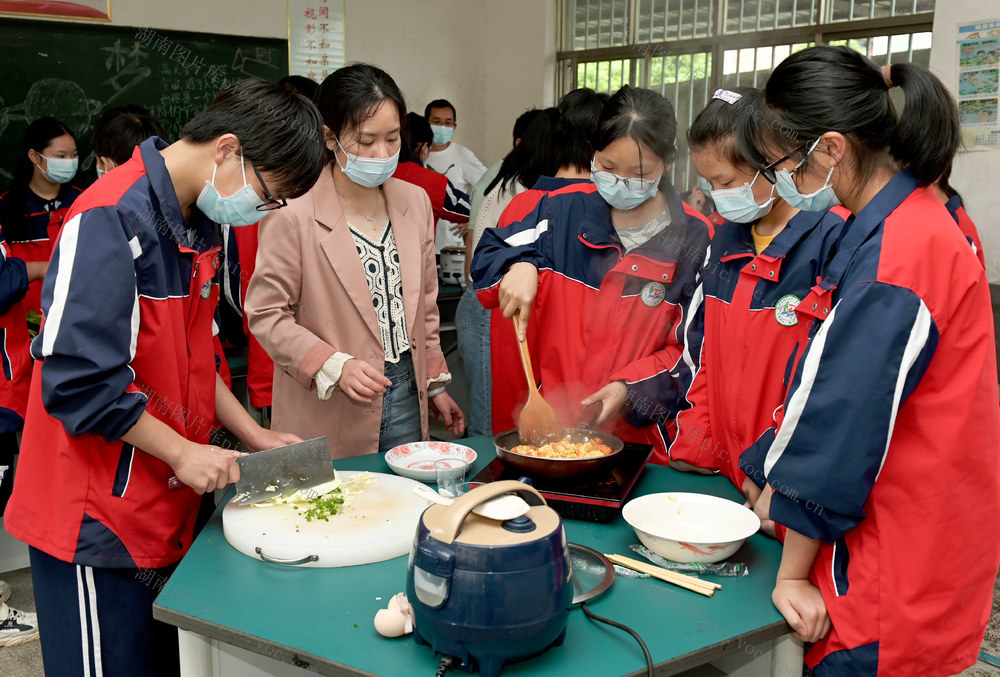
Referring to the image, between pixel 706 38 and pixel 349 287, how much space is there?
480 cm

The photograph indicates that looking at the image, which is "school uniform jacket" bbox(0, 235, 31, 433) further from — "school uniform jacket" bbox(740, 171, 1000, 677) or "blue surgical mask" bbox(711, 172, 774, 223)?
"school uniform jacket" bbox(740, 171, 1000, 677)

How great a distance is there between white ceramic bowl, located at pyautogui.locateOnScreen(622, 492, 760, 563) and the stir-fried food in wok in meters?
0.16

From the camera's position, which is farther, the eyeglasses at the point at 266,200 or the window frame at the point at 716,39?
the window frame at the point at 716,39

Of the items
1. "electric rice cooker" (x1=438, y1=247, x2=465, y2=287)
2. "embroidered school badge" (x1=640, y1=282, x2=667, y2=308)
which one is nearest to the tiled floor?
"embroidered school badge" (x1=640, y1=282, x2=667, y2=308)

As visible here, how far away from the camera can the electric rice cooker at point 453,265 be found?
4938mm

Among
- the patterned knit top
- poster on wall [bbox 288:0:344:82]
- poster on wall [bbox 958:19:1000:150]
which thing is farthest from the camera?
poster on wall [bbox 288:0:344:82]

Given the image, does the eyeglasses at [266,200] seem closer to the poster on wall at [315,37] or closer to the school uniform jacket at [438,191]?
the school uniform jacket at [438,191]

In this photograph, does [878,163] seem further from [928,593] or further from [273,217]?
[273,217]

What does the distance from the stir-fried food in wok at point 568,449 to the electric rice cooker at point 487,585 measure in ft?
1.77

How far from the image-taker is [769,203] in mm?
1885

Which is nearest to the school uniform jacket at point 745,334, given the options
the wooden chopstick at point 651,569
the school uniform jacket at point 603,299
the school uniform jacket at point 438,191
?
the school uniform jacket at point 603,299

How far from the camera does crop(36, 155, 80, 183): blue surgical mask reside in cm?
407

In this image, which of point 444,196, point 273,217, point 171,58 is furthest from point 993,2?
point 171,58

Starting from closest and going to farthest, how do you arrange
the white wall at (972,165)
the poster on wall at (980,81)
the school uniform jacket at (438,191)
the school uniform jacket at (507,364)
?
the school uniform jacket at (507,364) → the poster on wall at (980,81) → the white wall at (972,165) → the school uniform jacket at (438,191)
